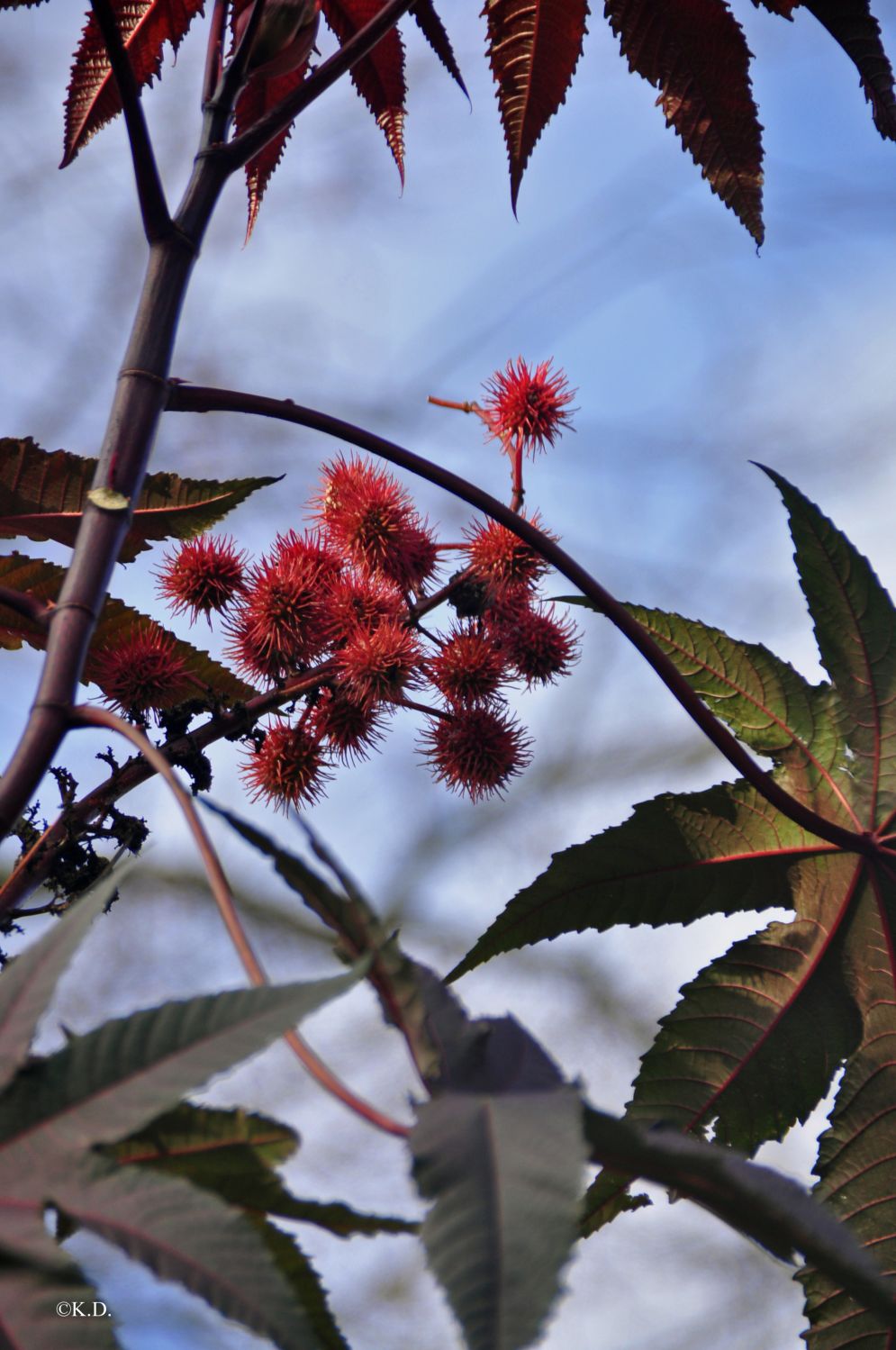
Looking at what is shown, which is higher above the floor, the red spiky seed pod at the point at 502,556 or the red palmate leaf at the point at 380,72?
the red palmate leaf at the point at 380,72

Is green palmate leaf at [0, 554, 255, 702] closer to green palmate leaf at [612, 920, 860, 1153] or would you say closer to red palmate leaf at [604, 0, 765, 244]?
green palmate leaf at [612, 920, 860, 1153]

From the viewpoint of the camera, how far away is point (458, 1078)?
381 mm

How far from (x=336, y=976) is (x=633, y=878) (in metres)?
0.42

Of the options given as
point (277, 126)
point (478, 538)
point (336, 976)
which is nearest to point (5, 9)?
point (277, 126)

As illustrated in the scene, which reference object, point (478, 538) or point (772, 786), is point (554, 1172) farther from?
point (478, 538)

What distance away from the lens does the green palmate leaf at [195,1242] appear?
12.6 inches

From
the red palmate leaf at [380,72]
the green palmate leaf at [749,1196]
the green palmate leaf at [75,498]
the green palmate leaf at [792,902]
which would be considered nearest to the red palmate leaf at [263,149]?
the red palmate leaf at [380,72]

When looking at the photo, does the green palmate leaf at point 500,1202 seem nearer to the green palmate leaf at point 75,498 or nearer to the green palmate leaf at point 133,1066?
the green palmate leaf at point 133,1066

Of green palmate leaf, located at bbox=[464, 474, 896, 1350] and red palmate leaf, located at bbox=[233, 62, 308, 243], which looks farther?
red palmate leaf, located at bbox=[233, 62, 308, 243]

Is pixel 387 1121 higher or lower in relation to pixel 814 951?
lower

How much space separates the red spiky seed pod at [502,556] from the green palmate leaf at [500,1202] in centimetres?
51

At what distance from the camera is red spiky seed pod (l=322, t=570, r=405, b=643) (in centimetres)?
78

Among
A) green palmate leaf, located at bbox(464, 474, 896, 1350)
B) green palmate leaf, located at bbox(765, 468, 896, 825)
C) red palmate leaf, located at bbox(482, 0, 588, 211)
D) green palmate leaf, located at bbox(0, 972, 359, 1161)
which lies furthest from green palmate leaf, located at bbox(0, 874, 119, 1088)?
red palmate leaf, located at bbox(482, 0, 588, 211)

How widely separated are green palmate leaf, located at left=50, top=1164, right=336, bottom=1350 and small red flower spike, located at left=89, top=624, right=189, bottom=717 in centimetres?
42
